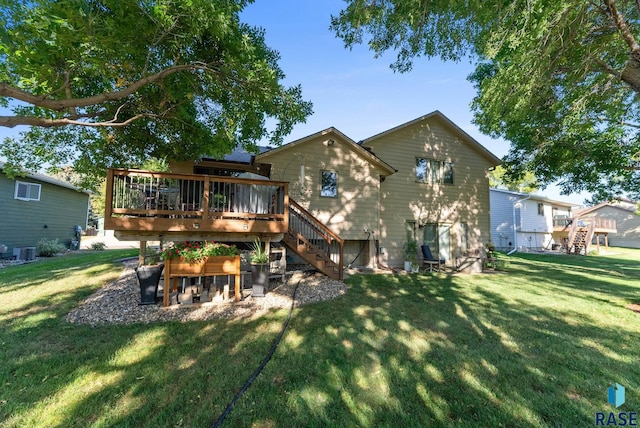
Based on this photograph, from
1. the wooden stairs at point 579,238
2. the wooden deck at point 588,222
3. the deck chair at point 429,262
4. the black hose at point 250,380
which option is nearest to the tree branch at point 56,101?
the black hose at point 250,380

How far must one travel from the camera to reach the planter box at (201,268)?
5410 mm

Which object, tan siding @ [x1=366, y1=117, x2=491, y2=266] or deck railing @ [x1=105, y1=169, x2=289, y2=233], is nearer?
deck railing @ [x1=105, y1=169, x2=289, y2=233]

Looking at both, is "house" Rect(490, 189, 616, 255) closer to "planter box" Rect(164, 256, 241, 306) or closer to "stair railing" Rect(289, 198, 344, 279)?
"stair railing" Rect(289, 198, 344, 279)

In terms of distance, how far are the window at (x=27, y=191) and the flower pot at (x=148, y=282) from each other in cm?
1249

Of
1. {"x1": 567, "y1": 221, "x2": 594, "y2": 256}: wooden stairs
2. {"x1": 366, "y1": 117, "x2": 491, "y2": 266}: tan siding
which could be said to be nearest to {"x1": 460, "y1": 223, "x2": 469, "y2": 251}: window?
{"x1": 366, "y1": 117, "x2": 491, "y2": 266}: tan siding

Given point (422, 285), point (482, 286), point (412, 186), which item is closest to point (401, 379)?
point (422, 285)

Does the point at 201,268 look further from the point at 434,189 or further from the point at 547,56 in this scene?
the point at 434,189

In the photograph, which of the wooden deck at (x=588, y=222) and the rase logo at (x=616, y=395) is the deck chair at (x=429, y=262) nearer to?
the rase logo at (x=616, y=395)

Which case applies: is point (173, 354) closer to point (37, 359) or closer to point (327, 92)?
point (37, 359)

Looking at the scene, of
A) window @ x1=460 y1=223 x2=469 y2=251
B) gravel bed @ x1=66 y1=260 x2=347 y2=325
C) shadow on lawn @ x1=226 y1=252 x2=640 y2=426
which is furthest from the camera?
window @ x1=460 y1=223 x2=469 y2=251

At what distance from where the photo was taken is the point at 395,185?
11.6 meters

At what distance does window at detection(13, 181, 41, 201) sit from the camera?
12.1 metres

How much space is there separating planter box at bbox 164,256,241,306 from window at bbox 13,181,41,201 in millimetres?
12826

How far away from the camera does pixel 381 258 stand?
36.4 ft
